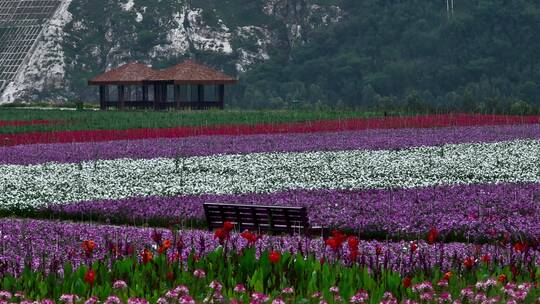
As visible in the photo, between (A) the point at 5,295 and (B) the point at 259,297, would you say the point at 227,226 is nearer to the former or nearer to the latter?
(B) the point at 259,297

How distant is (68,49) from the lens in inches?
5271

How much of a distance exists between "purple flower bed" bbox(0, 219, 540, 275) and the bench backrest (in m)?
1.33

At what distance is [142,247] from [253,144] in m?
26.4

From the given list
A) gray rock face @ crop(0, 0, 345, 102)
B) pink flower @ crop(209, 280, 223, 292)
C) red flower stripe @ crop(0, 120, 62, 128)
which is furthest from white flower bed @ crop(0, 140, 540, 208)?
gray rock face @ crop(0, 0, 345, 102)

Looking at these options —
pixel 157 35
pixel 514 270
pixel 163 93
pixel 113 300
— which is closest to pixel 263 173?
pixel 514 270

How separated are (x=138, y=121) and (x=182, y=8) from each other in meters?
78.0

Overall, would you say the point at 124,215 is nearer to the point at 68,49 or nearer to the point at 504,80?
the point at 504,80

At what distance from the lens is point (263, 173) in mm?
32125

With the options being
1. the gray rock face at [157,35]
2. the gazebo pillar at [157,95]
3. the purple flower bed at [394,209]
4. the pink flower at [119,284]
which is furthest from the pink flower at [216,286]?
the gray rock face at [157,35]

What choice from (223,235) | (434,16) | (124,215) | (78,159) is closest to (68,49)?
Result: (434,16)

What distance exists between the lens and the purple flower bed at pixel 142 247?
1452cm

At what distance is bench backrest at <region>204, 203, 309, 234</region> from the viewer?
19.9 meters

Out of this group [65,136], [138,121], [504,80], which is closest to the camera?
[65,136]

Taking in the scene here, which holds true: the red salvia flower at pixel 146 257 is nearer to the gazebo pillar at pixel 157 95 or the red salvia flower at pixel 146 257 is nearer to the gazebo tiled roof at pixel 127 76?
the gazebo tiled roof at pixel 127 76
